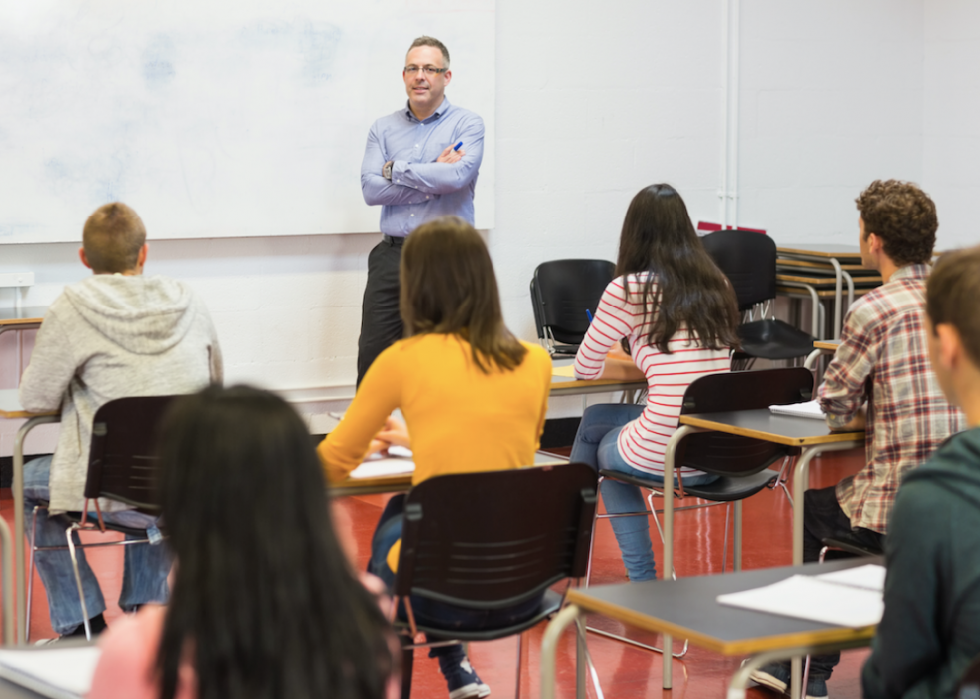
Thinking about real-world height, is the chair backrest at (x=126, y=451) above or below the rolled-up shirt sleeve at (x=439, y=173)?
below

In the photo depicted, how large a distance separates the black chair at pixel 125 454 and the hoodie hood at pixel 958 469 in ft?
6.24

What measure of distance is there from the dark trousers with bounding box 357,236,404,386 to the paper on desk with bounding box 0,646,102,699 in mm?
3689

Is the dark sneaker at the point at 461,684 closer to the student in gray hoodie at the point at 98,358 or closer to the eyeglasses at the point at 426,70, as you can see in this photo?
the student in gray hoodie at the point at 98,358

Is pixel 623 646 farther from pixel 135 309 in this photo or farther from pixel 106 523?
pixel 135 309

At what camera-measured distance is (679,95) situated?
6121 mm

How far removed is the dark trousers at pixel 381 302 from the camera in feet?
17.0

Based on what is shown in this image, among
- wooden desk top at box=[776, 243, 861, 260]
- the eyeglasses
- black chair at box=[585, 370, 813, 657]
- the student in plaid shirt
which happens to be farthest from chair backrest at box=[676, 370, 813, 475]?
wooden desk top at box=[776, 243, 861, 260]

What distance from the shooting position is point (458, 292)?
243cm

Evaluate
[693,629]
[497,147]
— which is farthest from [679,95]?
[693,629]

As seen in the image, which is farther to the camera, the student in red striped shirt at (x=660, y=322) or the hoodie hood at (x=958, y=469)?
the student in red striped shirt at (x=660, y=322)

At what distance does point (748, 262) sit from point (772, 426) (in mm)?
2951

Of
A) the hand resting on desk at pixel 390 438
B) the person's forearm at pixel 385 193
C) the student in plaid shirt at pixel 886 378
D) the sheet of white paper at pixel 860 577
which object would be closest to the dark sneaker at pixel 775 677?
the student in plaid shirt at pixel 886 378

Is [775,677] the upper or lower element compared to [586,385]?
lower

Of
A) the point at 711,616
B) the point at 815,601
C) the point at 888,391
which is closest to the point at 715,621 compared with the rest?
the point at 711,616
